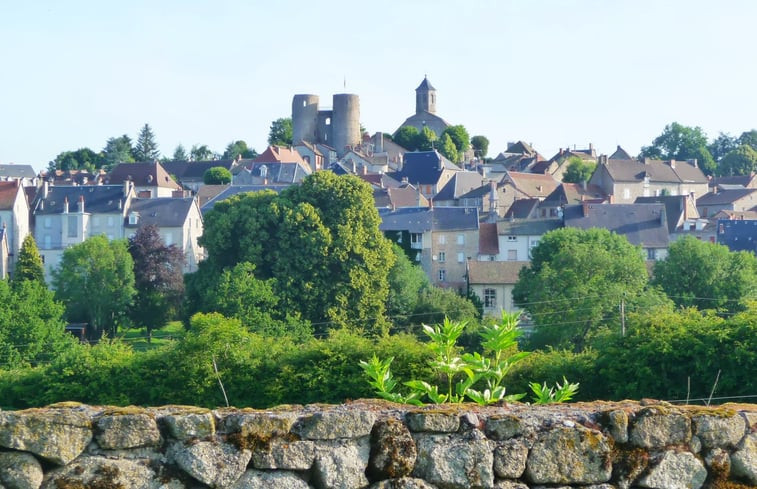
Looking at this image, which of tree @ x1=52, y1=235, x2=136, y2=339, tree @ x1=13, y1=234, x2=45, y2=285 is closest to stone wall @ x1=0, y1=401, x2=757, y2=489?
tree @ x1=52, y1=235, x2=136, y2=339

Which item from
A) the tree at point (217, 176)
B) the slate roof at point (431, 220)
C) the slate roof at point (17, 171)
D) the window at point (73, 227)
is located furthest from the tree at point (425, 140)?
the window at point (73, 227)

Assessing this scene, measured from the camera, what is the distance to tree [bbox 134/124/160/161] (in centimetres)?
16212

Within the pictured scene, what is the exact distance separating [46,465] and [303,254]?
56.3 meters

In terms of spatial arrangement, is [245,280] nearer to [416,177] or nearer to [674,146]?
[416,177]

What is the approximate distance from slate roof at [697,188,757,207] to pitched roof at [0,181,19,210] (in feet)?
198

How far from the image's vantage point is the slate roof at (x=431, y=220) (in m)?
82.7

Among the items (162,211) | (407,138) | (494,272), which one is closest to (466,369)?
(494,272)

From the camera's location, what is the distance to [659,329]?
3331 cm

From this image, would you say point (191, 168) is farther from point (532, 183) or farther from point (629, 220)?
point (629, 220)

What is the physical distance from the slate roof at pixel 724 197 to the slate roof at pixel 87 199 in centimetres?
5330

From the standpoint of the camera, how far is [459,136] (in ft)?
496

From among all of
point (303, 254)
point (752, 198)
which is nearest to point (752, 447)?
point (303, 254)

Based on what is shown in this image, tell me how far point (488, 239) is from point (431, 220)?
4.39 metres

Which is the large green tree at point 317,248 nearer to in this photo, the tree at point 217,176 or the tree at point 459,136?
the tree at point 217,176
